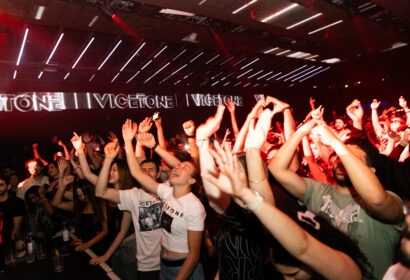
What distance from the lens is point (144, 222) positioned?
2219mm

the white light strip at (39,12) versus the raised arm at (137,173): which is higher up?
the white light strip at (39,12)

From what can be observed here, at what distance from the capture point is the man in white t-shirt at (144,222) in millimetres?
2178

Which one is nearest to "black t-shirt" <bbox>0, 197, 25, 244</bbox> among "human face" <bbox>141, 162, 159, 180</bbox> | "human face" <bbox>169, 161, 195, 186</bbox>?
"human face" <bbox>141, 162, 159, 180</bbox>

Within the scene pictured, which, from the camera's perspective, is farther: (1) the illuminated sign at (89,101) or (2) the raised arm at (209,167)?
(1) the illuminated sign at (89,101)

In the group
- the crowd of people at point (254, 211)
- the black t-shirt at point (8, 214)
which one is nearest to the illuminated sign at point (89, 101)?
the black t-shirt at point (8, 214)

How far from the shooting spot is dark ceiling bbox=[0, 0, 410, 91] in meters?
4.75

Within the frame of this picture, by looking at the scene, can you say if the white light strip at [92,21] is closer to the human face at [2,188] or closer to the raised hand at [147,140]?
the human face at [2,188]

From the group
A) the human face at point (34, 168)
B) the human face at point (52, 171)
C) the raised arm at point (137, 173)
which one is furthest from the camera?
the human face at point (34, 168)

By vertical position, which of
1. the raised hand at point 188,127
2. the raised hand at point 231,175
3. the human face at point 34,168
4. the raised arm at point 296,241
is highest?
the raised hand at point 188,127

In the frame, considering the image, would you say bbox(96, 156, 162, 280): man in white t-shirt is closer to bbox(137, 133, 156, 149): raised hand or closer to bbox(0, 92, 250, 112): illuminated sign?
bbox(137, 133, 156, 149): raised hand

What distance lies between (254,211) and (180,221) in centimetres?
105

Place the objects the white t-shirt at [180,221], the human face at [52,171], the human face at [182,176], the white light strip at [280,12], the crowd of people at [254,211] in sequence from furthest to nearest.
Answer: the white light strip at [280,12] < the human face at [52,171] < the human face at [182,176] < the white t-shirt at [180,221] < the crowd of people at [254,211]

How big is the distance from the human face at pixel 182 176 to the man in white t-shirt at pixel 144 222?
44cm

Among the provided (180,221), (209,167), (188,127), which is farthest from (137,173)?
(209,167)
